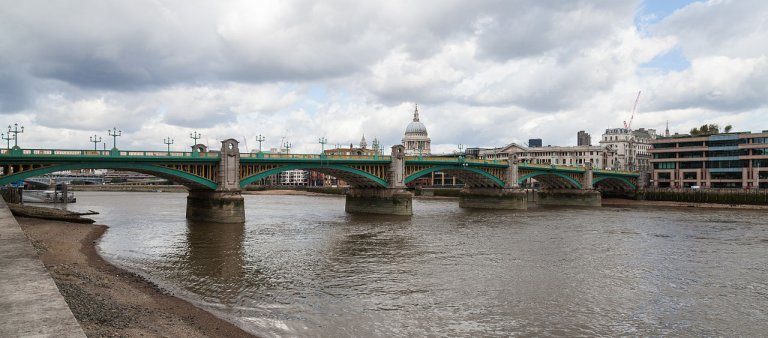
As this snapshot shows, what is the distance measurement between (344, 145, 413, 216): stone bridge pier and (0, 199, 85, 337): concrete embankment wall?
5433 cm

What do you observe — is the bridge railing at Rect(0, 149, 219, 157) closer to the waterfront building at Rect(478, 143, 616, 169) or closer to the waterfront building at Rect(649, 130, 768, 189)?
the waterfront building at Rect(649, 130, 768, 189)

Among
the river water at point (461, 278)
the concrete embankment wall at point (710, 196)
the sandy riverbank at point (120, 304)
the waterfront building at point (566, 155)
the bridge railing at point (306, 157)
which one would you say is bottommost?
the river water at point (461, 278)

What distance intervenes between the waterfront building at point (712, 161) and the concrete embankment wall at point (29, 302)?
12719cm

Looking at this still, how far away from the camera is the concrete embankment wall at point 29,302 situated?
998 cm

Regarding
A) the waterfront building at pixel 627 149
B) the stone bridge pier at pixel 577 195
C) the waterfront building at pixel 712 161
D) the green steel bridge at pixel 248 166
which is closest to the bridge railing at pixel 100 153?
the green steel bridge at pixel 248 166

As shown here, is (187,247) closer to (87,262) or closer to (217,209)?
(87,262)

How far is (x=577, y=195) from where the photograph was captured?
106 meters

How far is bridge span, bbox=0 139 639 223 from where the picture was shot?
49.4 m

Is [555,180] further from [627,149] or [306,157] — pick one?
[627,149]

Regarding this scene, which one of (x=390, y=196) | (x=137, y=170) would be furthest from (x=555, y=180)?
(x=137, y=170)

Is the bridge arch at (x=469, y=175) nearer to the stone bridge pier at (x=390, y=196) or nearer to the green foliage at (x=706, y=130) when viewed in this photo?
the stone bridge pier at (x=390, y=196)

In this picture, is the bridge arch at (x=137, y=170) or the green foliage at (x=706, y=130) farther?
the green foliage at (x=706, y=130)

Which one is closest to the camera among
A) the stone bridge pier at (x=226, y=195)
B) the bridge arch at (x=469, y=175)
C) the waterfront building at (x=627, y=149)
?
the stone bridge pier at (x=226, y=195)

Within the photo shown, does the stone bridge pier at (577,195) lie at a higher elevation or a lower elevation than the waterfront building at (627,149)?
lower
